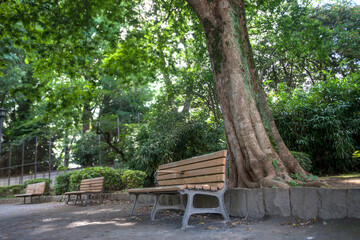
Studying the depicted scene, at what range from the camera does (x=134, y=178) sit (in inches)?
360

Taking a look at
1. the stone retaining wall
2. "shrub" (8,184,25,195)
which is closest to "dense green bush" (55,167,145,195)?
the stone retaining wall

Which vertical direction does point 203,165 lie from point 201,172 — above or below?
above

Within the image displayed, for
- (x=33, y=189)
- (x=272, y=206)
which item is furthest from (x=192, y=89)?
(x=33, y=189)

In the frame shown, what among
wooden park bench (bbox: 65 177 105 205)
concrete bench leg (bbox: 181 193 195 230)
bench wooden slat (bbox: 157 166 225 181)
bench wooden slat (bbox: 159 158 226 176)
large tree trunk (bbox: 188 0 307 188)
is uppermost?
large tree trunk (bbox: 188 0 307 188)

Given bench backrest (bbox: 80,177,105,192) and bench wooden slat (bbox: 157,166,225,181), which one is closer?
bench wooden slat (bbox: 157,166,225,181)

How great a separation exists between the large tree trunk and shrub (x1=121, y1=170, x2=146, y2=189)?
196 inches

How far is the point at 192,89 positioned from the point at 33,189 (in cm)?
860

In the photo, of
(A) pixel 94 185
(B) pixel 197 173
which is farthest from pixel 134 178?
(B) pixel 197 173

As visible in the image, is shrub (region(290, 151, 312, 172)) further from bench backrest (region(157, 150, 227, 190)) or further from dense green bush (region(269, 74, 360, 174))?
bench backrest (region(157, 150, 227, 190))

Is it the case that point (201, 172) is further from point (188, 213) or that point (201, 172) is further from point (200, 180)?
point (188, 213)

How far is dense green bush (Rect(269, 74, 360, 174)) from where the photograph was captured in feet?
22.9

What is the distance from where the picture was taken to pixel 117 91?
23.3 m

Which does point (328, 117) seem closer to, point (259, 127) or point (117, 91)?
point (259, 127)

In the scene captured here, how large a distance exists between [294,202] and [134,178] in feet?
21.3
